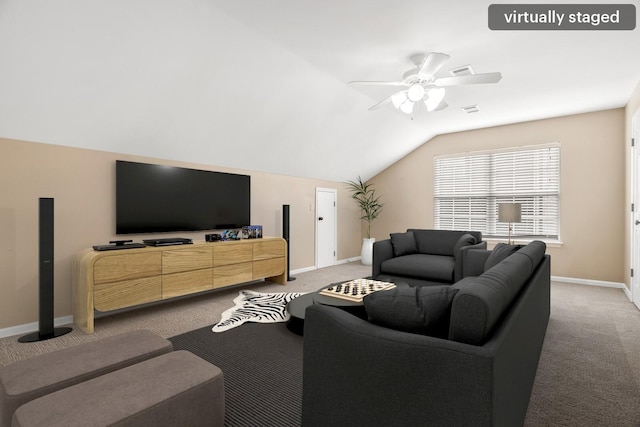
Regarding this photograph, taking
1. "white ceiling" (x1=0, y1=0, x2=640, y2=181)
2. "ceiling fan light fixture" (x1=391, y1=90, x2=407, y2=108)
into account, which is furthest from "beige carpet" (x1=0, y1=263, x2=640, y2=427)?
"ceiling fan light fixture" (x1=391, y1=90, x2=407, y2=108)

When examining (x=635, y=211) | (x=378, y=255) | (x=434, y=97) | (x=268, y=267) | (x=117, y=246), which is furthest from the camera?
(x=268, y=267)

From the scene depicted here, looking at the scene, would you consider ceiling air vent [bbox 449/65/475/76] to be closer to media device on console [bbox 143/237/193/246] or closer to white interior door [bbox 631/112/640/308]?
white interior door [bbox 631/112/640/308]

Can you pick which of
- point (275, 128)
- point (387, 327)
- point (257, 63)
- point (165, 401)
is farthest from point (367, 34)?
point (165, 401)

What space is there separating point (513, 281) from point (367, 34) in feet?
8.30

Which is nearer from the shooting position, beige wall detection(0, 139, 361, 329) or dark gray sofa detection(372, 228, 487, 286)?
beige wall detection(0, 139, 361, 329)

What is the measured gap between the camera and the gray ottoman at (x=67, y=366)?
1.44 meters

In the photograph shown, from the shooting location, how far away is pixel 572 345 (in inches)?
112

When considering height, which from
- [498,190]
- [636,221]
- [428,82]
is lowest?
[636,221]

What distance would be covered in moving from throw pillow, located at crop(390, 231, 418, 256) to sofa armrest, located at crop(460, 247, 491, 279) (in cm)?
99

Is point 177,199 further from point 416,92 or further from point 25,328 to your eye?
point 416,92

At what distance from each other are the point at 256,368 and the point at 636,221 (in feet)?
16.2

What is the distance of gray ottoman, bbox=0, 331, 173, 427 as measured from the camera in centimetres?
144

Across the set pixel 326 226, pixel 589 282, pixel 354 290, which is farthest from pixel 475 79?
pixel 589 282

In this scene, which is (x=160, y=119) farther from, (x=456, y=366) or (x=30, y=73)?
(x=456, y=366)
